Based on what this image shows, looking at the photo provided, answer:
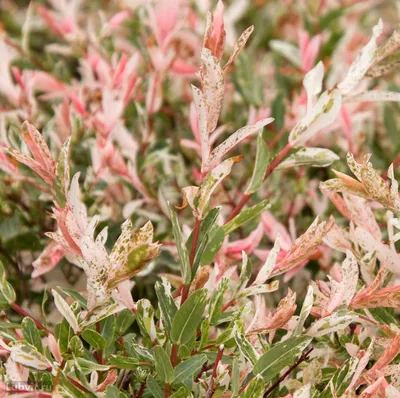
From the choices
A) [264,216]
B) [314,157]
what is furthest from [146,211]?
[314,157]

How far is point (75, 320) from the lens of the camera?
0.68 meters

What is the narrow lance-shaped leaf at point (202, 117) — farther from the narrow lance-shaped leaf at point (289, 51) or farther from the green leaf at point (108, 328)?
the narrow lance-shaped leaf at point (289, 51)

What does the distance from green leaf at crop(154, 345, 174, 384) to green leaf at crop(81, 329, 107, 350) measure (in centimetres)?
8

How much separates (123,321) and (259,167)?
0.80 ft

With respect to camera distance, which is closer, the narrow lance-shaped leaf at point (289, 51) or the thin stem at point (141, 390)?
the thin stem at point (141, 390)

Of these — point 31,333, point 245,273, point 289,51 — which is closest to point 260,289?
point 245,273

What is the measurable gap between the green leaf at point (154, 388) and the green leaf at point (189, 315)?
0.17ft

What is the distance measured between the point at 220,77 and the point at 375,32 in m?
0.24

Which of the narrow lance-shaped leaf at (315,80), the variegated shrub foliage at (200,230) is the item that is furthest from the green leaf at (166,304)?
the narrow lance-shaped leaf at (315,80)

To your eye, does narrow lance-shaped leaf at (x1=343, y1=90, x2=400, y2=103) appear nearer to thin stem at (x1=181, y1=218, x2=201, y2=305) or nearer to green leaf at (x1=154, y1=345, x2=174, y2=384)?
thin stem at (x1=181, y1=218, x2=201, y2=305)

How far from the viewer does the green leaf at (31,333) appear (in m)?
0.68

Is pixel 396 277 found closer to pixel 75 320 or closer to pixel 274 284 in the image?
pixel 274 284

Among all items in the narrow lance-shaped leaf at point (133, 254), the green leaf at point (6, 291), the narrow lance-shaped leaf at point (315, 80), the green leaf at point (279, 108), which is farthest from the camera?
the green leaf at point (279, 108)

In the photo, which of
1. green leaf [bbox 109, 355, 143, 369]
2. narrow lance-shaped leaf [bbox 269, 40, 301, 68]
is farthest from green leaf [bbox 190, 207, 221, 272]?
narrow lance-shaped leaf [bbox 269, 40, 301, 68]
